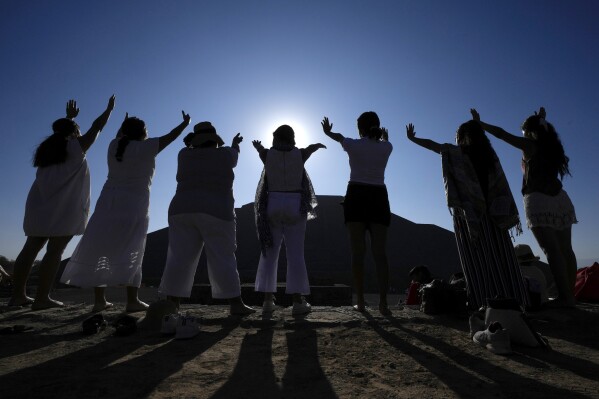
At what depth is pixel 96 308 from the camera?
14.5 feet

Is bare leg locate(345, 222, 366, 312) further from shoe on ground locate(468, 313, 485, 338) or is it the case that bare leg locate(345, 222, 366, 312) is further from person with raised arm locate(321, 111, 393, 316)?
shoe on ground locate(468, 313, 485, 338)

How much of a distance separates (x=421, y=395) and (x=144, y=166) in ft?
10.9

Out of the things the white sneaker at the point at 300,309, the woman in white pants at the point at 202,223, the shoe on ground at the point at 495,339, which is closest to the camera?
the shoe on ground at the point at 495,339

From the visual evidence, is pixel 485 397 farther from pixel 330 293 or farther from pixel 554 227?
pixel 330 293

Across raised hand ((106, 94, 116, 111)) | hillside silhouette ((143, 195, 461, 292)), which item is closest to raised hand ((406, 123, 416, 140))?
raised hand ((106, 94, 116, 111))

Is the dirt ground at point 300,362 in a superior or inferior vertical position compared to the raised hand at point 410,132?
inferior

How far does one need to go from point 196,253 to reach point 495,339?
8.45ft

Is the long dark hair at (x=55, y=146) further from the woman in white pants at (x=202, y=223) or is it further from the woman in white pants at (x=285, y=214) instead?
the woman in white pants at (x=285, y=214)

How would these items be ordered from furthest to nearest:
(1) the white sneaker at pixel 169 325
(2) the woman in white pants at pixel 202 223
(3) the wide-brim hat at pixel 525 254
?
(3) the wide-brim hat at pixel 525 254 → (2) the woman in white pants at pixel 202 223 → (1) the white sneaker at pixel 169 325

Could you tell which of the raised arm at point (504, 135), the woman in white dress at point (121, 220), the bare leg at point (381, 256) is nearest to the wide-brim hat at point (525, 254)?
the raised arm at point (504, 135)

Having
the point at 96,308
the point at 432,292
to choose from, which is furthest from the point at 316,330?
the point at 96,308

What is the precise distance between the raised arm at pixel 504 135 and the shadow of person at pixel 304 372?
2664 millimetres

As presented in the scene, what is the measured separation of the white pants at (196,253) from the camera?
3.78 meters

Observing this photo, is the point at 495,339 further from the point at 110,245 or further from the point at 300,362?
the point at 110,245
